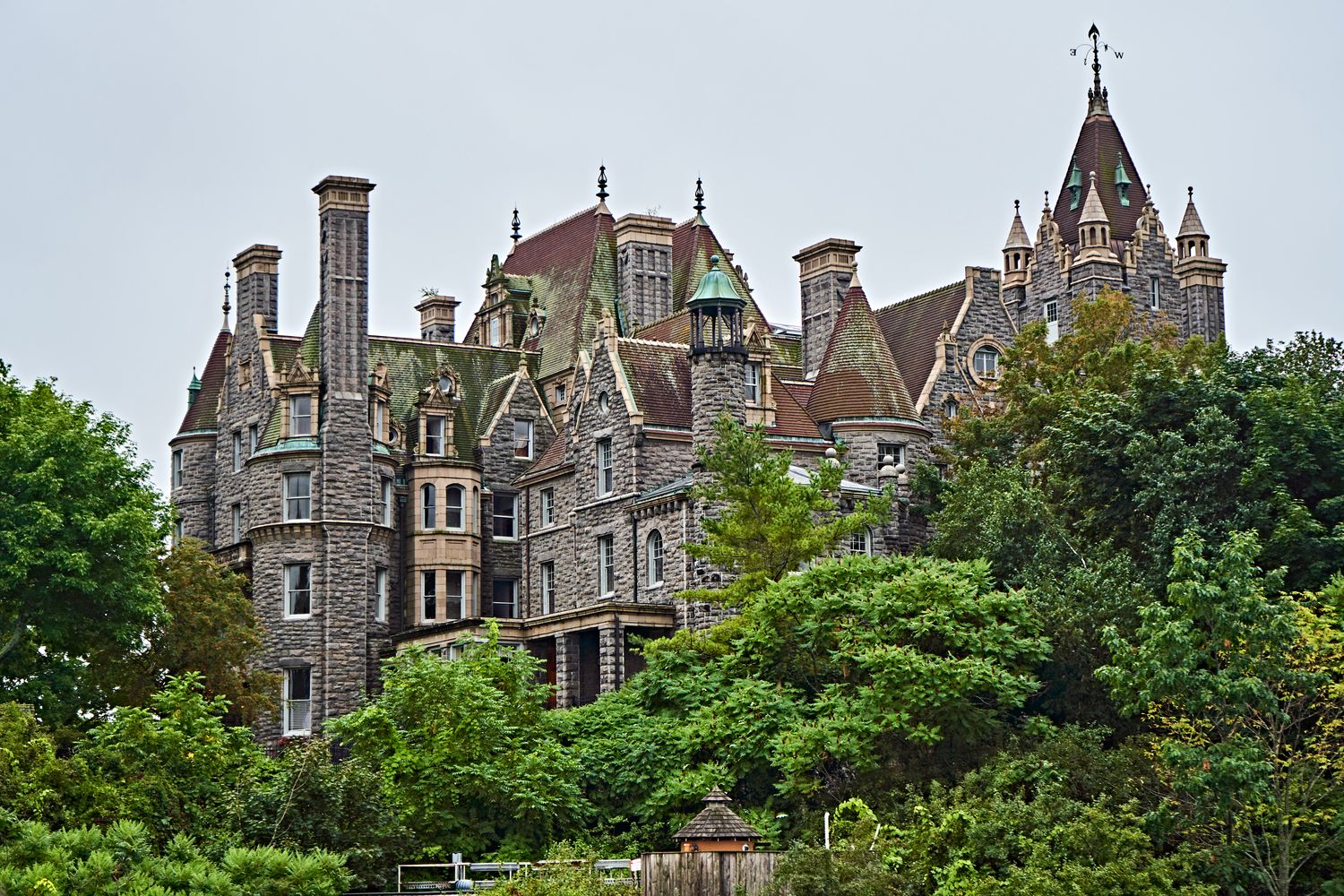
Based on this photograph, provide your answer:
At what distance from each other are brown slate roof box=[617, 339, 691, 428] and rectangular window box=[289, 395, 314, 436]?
436 inches

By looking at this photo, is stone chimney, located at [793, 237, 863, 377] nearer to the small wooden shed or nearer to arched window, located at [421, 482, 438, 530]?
arched window, located at [421, 482, 438, 530]

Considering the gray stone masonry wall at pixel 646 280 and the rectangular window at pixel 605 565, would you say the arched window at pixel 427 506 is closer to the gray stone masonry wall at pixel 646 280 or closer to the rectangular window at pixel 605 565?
the rectangular window at pixel 605 565

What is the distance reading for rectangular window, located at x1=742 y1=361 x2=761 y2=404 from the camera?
71062mm

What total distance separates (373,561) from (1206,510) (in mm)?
31356

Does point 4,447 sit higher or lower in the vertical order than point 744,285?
lower

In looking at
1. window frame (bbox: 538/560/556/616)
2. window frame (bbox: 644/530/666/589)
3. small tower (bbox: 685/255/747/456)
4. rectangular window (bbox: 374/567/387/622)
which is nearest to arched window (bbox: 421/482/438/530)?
rectangular window (bbox: 374/567/387/622)

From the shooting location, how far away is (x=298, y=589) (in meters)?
73.9

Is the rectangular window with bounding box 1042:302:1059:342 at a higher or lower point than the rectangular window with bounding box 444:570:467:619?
higher

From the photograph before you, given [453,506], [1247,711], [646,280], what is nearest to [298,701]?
[453,506]

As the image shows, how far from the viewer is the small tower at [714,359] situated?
6438cm

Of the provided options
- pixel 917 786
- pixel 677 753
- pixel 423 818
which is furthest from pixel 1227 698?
pixel 423 818

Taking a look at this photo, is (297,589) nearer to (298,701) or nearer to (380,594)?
(380,594)

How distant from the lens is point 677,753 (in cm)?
5269

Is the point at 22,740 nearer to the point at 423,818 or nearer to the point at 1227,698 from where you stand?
the point at 423,818
